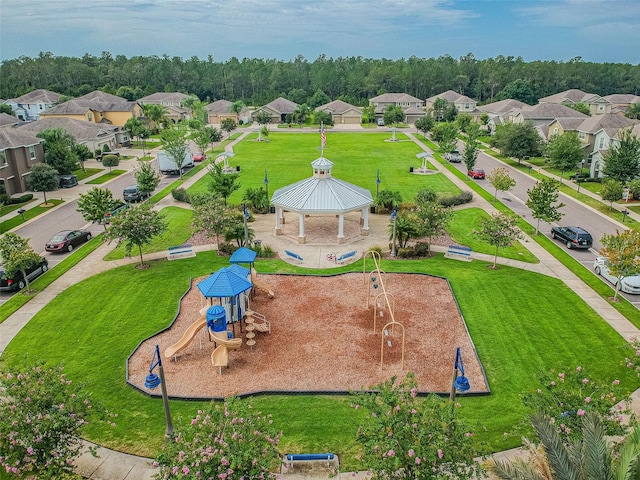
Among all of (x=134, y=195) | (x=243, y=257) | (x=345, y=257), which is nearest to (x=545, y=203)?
(x=345, y=257)

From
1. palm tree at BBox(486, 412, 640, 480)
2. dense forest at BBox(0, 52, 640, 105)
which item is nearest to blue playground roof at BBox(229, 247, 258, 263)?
palm tree at BBox(486, 412, 640, 480)

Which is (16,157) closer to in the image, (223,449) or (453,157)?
(223,449)

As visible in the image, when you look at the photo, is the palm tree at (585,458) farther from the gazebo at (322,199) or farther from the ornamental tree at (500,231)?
the gazebo at (322,199)

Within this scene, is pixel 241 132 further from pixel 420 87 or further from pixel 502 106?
pixel 420 87

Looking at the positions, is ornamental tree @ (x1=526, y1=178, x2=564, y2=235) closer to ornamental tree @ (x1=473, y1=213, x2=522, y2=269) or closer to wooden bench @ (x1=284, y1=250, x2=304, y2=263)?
ornamental tree @ (x1=473, y1=213, x2=522, y2=269)

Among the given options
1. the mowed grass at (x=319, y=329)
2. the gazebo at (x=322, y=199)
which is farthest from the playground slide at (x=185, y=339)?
the gazebo at (x=322, y=199)

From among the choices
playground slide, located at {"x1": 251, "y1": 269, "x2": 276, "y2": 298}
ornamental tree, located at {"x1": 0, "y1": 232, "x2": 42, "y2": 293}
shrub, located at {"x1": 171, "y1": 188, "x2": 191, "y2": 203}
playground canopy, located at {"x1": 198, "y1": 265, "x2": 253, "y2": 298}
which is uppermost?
playground canopy, located at {"x1": 198, "y1": 265, "x2": 253, "y2": 298}

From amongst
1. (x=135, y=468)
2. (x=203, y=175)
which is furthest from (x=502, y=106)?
(x=135, y=468)
